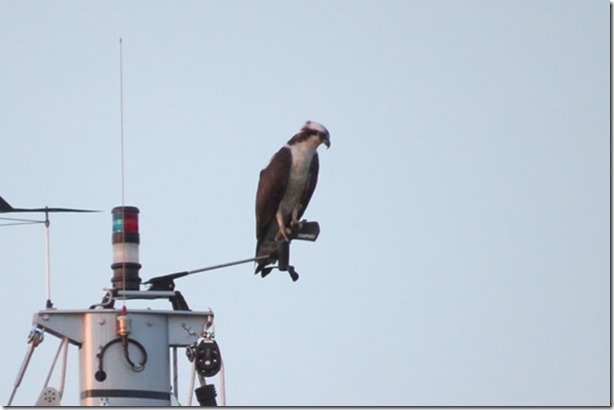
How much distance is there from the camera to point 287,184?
14.7m

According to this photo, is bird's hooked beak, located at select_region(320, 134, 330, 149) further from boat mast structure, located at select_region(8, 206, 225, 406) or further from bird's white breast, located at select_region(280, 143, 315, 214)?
boat mast structure, located at select_region(8, 206, 225, 406)

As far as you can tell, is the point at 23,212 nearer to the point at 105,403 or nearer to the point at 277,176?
the point at 105,403

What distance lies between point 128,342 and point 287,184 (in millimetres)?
3656

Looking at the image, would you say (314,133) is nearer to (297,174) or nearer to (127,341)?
(297,174)

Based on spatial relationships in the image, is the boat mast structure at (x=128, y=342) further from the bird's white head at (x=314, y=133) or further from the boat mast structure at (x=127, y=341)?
the bird's white head at (x=314, y=133)

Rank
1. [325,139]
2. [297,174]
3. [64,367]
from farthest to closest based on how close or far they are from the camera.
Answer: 1. [297,174]
2. [325,139]
3. [64,367]

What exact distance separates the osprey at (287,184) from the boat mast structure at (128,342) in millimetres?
2823

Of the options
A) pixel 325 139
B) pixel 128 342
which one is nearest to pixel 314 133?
pixel 325 139

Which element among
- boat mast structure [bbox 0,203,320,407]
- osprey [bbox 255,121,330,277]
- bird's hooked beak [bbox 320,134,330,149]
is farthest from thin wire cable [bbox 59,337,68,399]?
bird's hooked beak [bbox 320,134,330,149]

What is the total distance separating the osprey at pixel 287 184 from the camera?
14625 millimetres

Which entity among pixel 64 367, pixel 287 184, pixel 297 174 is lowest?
pixel 64 367

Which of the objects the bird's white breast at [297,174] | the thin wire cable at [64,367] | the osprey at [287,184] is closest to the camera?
the thin wire cable at [64,367]

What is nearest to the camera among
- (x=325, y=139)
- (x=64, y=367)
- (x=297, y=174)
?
(x=64, y=367)

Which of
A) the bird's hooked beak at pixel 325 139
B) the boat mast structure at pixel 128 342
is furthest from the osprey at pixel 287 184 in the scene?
the boat mast structure at pixel 128 342
